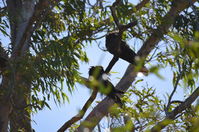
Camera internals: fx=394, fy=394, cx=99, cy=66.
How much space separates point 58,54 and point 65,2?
2.85 feet

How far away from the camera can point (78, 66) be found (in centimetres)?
526

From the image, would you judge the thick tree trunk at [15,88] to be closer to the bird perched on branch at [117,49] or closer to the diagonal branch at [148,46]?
the diagonal branch at [148,46]

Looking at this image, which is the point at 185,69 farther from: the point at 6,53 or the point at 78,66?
the point at 6,53

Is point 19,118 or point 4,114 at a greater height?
point 19,118

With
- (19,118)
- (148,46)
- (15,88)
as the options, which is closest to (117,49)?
(148,46)

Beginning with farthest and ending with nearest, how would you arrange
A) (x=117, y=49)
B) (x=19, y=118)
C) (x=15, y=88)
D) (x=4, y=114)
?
(x=19, y=118)
(x=15, y=88)
(x=4, y=114)
(x=117, y=49)

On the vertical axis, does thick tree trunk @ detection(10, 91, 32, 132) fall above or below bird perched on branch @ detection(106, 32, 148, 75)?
above

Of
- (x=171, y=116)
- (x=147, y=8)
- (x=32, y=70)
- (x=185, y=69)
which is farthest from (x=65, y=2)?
(x=171, y=116)

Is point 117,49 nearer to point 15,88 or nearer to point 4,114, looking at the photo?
point 15,88

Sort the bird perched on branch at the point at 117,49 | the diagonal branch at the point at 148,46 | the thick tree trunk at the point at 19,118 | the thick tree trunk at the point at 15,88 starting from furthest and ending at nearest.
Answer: the diagonal branch at the point at 148,46, the thick tree trunk at the point at 19,118, the thick tree trunk at the point at 15,88, the bird perched on branch at the point at 117,49

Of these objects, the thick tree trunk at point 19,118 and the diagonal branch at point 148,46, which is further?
the diagonal branch at point 148,46

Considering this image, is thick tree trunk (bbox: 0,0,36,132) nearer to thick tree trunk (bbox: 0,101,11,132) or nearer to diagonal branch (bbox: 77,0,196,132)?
thick tree trunk (bbox: 0,101,11,132)

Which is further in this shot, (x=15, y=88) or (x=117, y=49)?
(x=15, y=88)

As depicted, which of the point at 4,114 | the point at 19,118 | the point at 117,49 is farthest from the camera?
the point at 19,118
